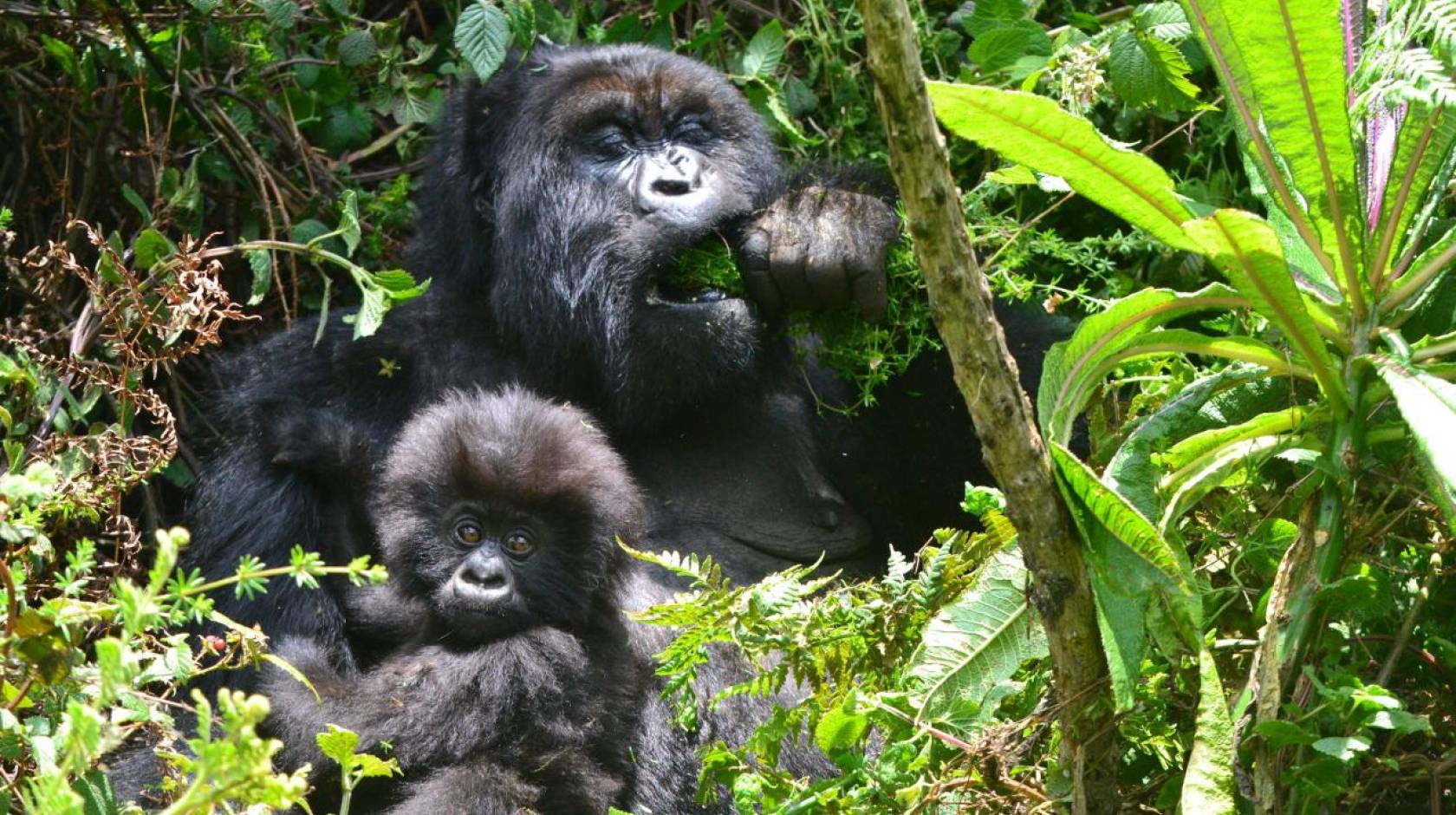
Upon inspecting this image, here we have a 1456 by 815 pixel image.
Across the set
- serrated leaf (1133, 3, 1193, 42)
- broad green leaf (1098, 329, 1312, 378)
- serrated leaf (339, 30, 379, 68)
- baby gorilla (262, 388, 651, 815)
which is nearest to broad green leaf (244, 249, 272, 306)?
baby gorilla (262, 388, 651, 815)

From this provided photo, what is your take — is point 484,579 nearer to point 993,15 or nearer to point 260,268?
point 260,268

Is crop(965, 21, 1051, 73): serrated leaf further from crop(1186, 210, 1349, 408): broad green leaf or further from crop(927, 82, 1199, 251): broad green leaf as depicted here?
crop(1186, 210, 1349, 408): broad green leaf

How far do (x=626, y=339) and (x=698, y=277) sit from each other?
21 cm

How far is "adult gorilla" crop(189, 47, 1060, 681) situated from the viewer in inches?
133

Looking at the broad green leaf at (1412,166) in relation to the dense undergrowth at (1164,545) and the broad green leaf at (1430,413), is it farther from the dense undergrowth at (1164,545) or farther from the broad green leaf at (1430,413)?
the broad green leaf at (1430,413)

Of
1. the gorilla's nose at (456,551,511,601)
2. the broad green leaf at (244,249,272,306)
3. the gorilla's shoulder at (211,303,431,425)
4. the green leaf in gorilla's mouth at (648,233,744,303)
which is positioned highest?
the green leaf in gorilla's mouth at (648,233,744,303)

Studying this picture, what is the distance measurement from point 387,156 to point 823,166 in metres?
1.78

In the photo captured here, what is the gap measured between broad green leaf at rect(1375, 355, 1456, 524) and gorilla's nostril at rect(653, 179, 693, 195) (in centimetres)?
183

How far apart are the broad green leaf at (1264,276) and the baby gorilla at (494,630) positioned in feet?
4.91

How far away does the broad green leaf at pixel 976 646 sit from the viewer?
6.97 feet

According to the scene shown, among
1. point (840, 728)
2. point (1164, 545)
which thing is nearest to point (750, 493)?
point (840, 728)

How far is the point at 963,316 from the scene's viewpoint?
180 cm

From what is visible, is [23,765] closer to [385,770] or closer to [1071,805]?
[385,770]

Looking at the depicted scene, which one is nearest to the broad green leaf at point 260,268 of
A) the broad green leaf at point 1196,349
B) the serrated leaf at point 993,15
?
the serrated leaf at point 993,15
